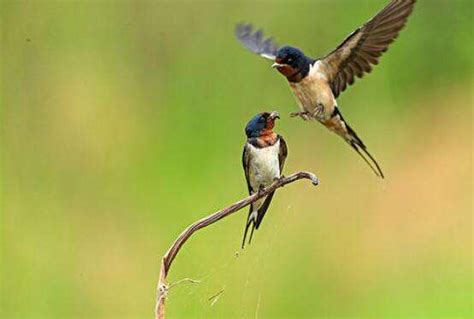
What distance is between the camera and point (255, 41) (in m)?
1.95

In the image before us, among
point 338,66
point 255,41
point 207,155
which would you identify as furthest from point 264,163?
point 207,155

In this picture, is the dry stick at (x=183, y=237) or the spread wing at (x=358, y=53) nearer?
the dry stick at (x=183, y=237)

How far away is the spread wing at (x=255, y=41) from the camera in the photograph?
190 centimetres

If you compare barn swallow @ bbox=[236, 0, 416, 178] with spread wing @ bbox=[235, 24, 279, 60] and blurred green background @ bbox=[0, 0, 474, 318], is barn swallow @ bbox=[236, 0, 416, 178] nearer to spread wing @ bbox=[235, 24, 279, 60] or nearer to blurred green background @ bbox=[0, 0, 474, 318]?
spread wing @ bbox=[235, 24, 279, 60]

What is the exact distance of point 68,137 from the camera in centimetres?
348

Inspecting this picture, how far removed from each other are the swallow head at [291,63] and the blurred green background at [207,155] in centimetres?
139

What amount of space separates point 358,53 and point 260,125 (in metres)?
0.28

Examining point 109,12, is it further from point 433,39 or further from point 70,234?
point 433,39

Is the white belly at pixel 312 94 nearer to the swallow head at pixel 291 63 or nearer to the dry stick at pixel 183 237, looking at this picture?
the swallow head at pixel 291 63

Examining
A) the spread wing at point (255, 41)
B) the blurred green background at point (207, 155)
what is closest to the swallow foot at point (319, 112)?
the spread wing at point (255, 41)

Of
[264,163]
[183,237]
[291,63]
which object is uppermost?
[291,63]

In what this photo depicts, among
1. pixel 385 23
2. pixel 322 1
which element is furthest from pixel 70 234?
pixel 385 23

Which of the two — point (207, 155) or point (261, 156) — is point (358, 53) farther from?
point (207, 155)

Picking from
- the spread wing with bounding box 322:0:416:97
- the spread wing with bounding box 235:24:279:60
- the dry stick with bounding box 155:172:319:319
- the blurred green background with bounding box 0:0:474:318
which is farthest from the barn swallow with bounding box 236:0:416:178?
the blurred green background with bounding box 0:0:474:318
